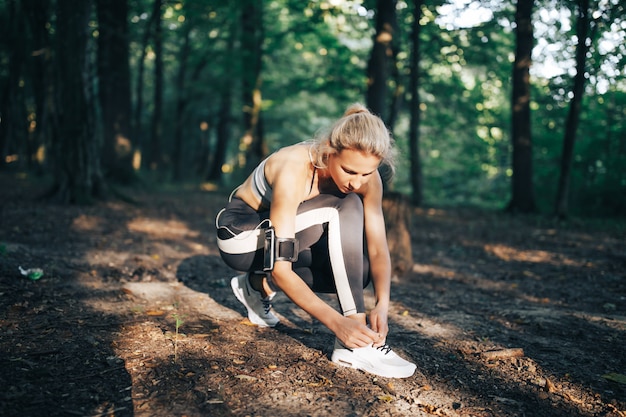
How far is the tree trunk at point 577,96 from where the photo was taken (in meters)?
9.93

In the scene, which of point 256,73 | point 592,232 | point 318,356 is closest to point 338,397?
point 318,356

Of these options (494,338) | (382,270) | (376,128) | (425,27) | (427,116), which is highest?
(425,27)

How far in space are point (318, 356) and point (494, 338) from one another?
4.03ft

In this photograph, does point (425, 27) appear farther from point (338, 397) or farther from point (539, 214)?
point (338, 397)

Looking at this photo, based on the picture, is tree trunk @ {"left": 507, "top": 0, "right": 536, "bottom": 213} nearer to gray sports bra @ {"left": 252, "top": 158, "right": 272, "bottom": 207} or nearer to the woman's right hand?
gray sports bra @ {"left": 252, "top": 158, "right": 272, "bottom": 207}

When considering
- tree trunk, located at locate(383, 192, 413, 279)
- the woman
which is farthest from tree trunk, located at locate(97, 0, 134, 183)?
the woman

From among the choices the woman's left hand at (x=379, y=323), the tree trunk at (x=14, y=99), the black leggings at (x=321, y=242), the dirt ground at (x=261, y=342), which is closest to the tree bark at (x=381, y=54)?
the dirt ground at (x=261, y=342)

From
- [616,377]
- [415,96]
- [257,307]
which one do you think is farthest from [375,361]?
[415,96]

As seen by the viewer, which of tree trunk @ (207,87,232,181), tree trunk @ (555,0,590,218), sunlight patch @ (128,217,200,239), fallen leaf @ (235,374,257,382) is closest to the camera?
fallen leaf @ (235,374,257,382)

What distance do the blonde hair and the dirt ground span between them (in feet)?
3.62

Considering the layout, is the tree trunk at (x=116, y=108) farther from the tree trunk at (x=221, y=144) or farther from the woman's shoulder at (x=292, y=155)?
the woman's shoulder at (x=292, y=155)

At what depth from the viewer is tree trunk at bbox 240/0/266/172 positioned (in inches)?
655

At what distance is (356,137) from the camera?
235cm

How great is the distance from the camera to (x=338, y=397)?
86.1 inches
